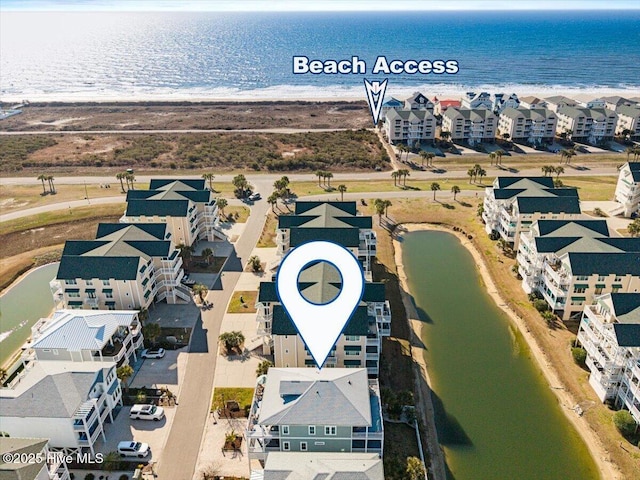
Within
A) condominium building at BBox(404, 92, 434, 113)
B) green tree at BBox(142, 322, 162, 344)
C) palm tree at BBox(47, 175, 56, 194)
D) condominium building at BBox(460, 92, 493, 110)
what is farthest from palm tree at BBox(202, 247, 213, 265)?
condominium building at BBox(460, 92, 493, 110)

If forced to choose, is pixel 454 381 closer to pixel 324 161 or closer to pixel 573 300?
pixel 573 300

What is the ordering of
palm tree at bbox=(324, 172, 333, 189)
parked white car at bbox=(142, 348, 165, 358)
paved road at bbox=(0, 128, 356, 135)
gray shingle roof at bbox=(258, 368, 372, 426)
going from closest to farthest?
gray shingle roof at bbox=(258, 368, 372, 426) < parked white car at bbox=(142, 348, 165, 358) < palm tree at bbox=(324, 172, 333, 189) < paved road at bbox=(0, 128, 356, 135)

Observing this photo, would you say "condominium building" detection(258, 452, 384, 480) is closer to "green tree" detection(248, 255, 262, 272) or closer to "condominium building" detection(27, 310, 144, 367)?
"condominium building" detection(27, 310, 144, 367)

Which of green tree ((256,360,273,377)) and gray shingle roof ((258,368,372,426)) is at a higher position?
gray shingle roof ((258,368,372,426))

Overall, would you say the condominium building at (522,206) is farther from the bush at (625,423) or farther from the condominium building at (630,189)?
the bush at (625,423)

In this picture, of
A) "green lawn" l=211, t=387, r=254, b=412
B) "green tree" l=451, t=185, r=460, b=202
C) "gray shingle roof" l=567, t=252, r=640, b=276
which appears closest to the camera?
"green lawn" l=211, t=387, r=254, b=412

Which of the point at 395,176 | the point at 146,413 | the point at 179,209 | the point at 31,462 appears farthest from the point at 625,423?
the point at 395,176

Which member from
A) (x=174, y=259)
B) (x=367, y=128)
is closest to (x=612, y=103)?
(x=367, y=128)
